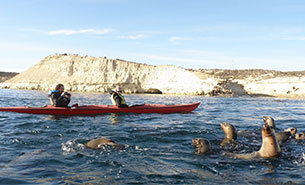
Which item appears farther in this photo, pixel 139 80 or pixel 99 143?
pixel 139 80

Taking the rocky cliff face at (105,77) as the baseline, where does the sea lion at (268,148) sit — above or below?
below

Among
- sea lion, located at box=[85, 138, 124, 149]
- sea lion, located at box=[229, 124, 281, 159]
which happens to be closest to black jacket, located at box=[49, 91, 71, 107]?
sea lion, located at box=[85, 138, 124, 149]

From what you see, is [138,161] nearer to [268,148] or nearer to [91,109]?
[268,148]

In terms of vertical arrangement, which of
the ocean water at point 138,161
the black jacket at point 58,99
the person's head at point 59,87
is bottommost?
the ocean water at point 138,161

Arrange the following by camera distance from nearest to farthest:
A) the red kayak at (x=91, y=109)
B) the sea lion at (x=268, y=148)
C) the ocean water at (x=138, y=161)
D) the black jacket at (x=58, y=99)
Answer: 1. the ocean water at (x=138, y=161)
2. the sea lion at (x=268, y=148)
3. the red kayak at (x=91, y=109)
4. the black jacket at (x=58, y=99)

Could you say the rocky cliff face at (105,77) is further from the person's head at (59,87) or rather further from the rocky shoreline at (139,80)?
the person's head at (59,87)


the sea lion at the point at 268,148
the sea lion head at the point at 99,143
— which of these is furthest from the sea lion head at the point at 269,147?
the sea lion head at the point at 99,143

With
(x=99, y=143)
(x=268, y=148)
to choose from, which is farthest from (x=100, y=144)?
(x=268, y=148)

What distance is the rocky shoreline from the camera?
124 feet

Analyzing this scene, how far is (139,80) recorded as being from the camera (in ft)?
155

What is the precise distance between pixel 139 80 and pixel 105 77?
6866 mm

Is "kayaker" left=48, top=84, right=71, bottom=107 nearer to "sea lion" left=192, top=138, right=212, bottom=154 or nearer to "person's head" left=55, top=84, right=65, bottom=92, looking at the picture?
"person's head" left=55, top=84, right=65, bottom=92

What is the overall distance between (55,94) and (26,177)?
916 cm

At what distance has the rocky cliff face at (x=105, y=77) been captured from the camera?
4119cm
